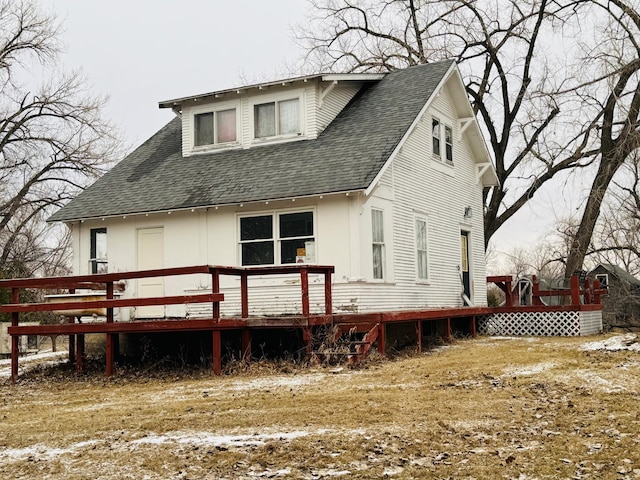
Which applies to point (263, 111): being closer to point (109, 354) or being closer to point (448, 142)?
point (448, 142)

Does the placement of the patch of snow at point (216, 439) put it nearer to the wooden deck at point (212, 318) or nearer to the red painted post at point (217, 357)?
the wooden deck at point (212, 318)

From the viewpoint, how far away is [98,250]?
19.8 meters

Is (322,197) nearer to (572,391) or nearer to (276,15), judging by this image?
(572,391)

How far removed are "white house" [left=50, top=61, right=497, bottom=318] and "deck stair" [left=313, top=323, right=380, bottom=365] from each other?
125 cm

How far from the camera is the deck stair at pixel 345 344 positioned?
14.1 meters

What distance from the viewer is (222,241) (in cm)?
1789

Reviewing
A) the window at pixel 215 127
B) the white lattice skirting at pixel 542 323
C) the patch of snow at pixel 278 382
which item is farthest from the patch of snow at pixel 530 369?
the window at pixel 215 127

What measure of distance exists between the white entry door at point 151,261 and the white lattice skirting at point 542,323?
8935 mm

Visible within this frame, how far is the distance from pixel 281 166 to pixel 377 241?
2.81 meters

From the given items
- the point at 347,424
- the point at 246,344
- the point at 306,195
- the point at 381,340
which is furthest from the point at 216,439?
the point at 306,195

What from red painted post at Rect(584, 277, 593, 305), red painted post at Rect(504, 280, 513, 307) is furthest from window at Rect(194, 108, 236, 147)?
red painted post at Rect(584, 277, 593, 305)

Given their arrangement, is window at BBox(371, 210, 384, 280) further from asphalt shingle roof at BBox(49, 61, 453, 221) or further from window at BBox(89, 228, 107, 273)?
window at BBox(89, 228, 107, 273)

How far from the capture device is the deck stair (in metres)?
14.1

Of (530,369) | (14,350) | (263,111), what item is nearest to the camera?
(530,369)
